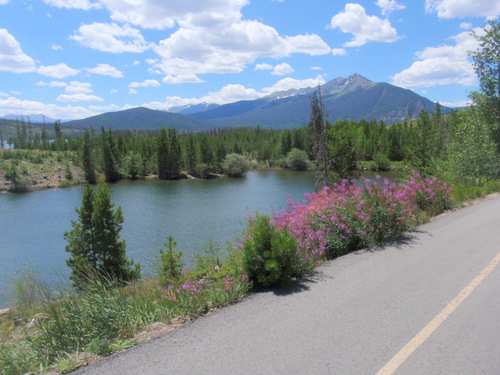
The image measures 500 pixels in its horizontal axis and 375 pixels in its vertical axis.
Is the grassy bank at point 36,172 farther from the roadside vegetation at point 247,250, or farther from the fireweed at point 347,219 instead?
the fireweed at point 347,219

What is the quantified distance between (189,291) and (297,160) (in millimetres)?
86131

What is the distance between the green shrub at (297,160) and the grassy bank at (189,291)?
3176 inches

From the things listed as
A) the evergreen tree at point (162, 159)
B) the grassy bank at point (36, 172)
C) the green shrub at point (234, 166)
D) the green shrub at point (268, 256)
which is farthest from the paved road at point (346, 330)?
the evergreen tree at point (162, 159)

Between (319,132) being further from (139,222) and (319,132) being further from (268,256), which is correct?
(139,222)

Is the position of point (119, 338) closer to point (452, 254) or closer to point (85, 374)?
point (85, 374)

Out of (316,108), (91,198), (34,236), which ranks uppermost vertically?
(316,108)

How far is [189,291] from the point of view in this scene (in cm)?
530

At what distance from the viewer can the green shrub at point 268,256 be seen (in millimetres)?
5637

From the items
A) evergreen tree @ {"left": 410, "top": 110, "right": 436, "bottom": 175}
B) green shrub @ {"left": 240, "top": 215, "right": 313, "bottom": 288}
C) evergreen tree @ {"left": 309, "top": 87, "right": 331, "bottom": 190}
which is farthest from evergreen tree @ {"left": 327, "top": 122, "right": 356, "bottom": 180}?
green shrub @ {"left": 240, "top": 215, "right": 313, "bottom": 288}

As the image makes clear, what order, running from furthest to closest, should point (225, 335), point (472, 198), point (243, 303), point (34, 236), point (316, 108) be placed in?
point (34, 236), point (316, 108), point (472, 198), point (243, 303), point (225, 335)

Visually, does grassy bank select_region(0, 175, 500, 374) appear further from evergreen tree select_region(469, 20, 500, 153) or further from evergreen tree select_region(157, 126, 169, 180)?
evergreen tree select_region(157, 126, 169, 180)

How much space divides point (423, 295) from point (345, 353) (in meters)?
2.16

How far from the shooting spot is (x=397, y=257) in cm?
715

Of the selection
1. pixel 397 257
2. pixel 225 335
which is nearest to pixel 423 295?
pixel 397 257
